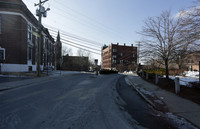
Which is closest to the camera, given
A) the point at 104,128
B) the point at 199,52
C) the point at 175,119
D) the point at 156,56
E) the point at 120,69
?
the point at 104,128

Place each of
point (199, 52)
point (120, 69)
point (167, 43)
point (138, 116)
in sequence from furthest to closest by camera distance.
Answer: point (120, 69) < point (167, 43) < point (199, 52) < point (138, 116)

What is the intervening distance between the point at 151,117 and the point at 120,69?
59.4 metres

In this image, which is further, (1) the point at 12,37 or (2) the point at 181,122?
(1) the point at 12,37

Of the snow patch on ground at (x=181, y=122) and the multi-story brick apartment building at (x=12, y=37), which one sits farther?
the multi-story brick apartment building at (x=12, y=37)

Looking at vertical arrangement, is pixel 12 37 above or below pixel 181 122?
above

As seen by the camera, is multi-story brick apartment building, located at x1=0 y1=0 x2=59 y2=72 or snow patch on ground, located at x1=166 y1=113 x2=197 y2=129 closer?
snow patch on ground, located at x1=166 y1=113 x2=197 y2=129

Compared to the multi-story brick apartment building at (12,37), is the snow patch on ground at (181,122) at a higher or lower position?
lower

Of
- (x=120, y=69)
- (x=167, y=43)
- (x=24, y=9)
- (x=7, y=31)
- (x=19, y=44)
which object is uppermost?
(x=24, y=9)

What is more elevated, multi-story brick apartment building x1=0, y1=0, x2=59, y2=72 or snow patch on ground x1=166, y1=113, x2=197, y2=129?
multi-story brick apartment building x1=0, y1=0, x2=59, y2=72

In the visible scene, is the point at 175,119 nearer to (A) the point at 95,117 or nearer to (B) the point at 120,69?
(A) the point at 95,117

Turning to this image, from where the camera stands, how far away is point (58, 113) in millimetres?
3855

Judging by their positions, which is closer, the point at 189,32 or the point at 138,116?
the point at 138,116

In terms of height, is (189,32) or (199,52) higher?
(189,32)

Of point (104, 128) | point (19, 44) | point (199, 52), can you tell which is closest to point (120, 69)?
point (19, 44)
